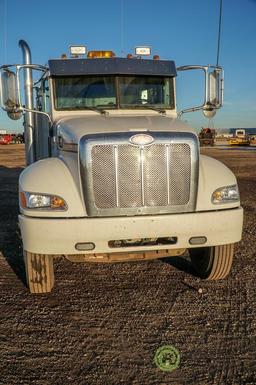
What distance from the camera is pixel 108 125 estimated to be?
180 inches

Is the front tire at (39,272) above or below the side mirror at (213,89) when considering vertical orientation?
below

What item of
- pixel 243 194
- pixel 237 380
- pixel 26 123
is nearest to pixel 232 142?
pixel 243 194

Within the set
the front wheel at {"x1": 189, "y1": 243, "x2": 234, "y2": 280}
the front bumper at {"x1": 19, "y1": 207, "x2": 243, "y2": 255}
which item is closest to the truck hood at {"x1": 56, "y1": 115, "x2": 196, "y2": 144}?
the front bumper at {"x1": 19, "y1": 207, "x2": 243, "y2": 255}

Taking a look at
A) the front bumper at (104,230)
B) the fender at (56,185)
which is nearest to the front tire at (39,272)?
the front bumper at (104,230)

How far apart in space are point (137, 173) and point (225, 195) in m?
0.97

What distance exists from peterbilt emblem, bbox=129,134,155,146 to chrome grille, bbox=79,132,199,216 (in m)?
0.03

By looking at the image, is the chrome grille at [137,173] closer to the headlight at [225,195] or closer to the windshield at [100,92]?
the headlight at [225,195]

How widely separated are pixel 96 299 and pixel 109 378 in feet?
4.92

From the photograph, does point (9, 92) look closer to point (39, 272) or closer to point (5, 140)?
point (39, 272)

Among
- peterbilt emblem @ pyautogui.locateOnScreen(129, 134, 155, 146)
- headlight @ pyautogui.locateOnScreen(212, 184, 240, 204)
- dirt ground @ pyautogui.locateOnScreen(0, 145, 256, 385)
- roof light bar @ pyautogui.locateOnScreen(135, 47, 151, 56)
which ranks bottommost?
dirt ground @ pyautogui.locateOnScreen(0, 145, 256, 385)

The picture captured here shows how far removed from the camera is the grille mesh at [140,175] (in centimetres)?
402

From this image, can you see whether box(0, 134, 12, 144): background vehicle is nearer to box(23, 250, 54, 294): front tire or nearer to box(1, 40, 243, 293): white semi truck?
box(1, 40, 243, 293): white semi truck

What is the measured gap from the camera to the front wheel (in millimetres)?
4742

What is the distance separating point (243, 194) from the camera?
11.6 meters
